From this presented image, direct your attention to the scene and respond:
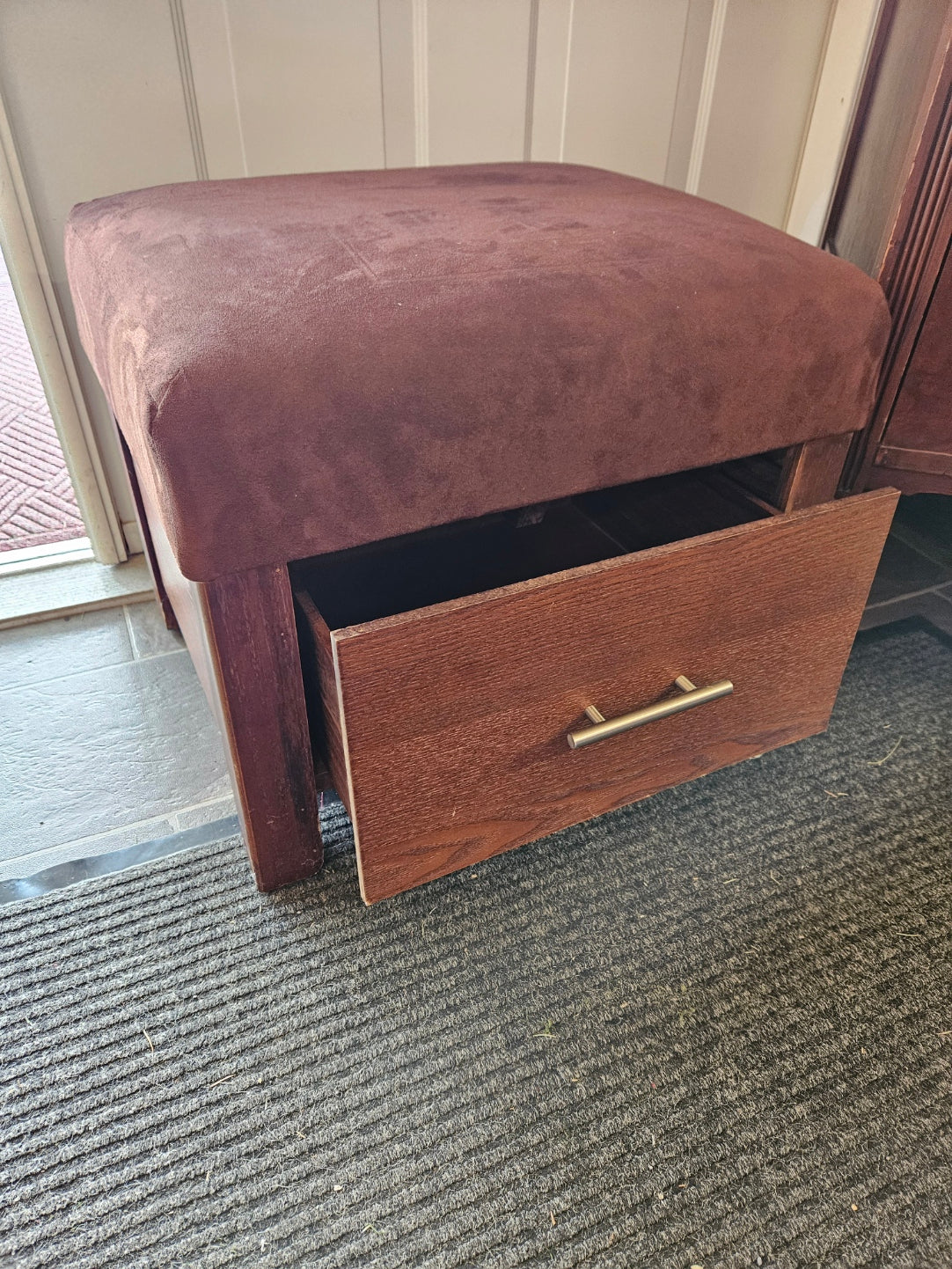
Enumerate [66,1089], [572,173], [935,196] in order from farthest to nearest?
[572,173] → [935,196] → [66,1089]

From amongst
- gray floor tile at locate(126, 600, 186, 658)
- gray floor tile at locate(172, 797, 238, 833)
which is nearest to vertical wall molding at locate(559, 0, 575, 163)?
gray floor tile at locate(126, 600, 186, 658)

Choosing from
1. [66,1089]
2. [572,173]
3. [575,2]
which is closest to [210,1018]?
[66,1089]

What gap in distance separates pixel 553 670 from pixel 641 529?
0.89ft

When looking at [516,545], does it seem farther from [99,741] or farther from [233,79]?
[233,79]

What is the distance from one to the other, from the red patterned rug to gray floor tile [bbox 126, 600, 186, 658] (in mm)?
224

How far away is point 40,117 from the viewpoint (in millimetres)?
838

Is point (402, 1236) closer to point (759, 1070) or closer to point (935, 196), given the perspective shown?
point (759, 1070)

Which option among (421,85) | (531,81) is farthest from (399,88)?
(531,81)

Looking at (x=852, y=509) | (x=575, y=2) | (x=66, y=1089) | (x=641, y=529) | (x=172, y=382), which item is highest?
(x=575, y=2)

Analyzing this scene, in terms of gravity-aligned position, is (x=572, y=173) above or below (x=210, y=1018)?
above

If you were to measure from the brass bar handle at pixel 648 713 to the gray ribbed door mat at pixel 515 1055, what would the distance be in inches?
6.2

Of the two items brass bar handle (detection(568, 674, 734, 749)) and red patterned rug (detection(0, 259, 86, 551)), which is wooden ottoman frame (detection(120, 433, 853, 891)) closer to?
brass bar handle (detection(568, 674, 734, 749))

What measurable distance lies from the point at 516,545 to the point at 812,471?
0.83 feet

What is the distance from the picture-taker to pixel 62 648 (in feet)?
3.11
